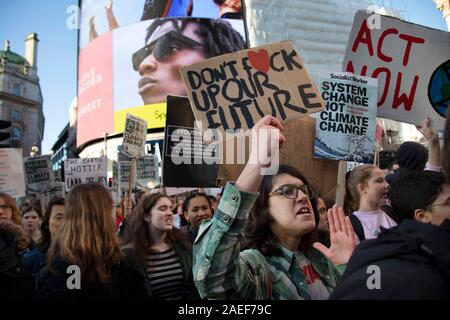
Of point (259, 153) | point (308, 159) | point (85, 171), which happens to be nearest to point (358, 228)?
point (308, 159)

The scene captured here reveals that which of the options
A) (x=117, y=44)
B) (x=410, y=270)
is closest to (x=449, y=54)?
(x=410, y=270)

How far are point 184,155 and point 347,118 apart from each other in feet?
5.65

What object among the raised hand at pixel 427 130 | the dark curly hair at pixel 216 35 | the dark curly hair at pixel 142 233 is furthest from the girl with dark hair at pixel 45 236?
the dark curly hair at pixel 216 35

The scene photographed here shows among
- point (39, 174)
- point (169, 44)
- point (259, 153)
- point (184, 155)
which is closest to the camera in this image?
point (259, 153)

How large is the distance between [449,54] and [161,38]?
94.3ft

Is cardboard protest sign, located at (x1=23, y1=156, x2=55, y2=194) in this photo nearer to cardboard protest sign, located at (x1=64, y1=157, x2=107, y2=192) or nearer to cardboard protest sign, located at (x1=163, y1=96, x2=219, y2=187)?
A: cardboard protest sign, located at (x1=64, y1=157, x2=107, y2=192)

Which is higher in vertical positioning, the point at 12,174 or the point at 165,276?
the point at 12,174

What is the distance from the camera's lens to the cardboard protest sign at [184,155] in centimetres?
508

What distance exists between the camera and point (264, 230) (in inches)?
86.3

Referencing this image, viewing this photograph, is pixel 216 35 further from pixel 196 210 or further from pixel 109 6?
pixel 196 210

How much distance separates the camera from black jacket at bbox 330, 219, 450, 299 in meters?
1.05

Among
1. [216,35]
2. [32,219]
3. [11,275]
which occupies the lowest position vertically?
[11,275]

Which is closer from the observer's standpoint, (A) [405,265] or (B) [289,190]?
(A) [405,265]

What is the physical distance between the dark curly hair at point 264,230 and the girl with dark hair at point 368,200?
4.54 ft
